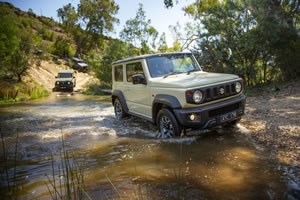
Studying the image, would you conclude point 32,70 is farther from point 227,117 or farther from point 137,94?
point 227,117

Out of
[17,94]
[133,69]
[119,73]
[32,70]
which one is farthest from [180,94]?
[32,70]

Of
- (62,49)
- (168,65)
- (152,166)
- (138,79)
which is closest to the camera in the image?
(152,166)

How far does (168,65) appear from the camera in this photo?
17.3 ft

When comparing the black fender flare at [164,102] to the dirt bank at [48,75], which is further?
the dirt bank at [48,75]

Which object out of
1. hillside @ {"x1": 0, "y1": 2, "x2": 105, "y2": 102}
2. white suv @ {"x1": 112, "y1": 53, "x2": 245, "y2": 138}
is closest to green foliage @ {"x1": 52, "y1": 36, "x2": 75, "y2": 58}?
hillside @ {"x1": 0, "y1": 2, "x2": 105, "y2": 102}

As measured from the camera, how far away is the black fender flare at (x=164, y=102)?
168 inches

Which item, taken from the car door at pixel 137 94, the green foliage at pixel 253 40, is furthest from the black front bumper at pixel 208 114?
the green foliage at pixel 253 40

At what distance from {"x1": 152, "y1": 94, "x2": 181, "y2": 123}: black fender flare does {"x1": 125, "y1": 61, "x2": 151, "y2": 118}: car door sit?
0.31m

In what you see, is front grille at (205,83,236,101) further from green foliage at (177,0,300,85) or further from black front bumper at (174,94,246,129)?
green foliage at (177,0,300,85)

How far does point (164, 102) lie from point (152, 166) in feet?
4.86

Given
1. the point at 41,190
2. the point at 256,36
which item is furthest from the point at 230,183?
the point at 256,36

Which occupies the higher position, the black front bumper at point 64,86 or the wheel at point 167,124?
the black front bumper at point 64,86

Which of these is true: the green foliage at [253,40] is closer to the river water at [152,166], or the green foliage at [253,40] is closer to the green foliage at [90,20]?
the river water at [152,166]

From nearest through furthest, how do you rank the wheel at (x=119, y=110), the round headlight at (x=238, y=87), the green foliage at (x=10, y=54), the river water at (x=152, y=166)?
the river water at (x=152, y=166) → the round headlight at (x=238, y=87) → the wheel at (x=119, y=110) → the green foliage at (x=10, y=54)
